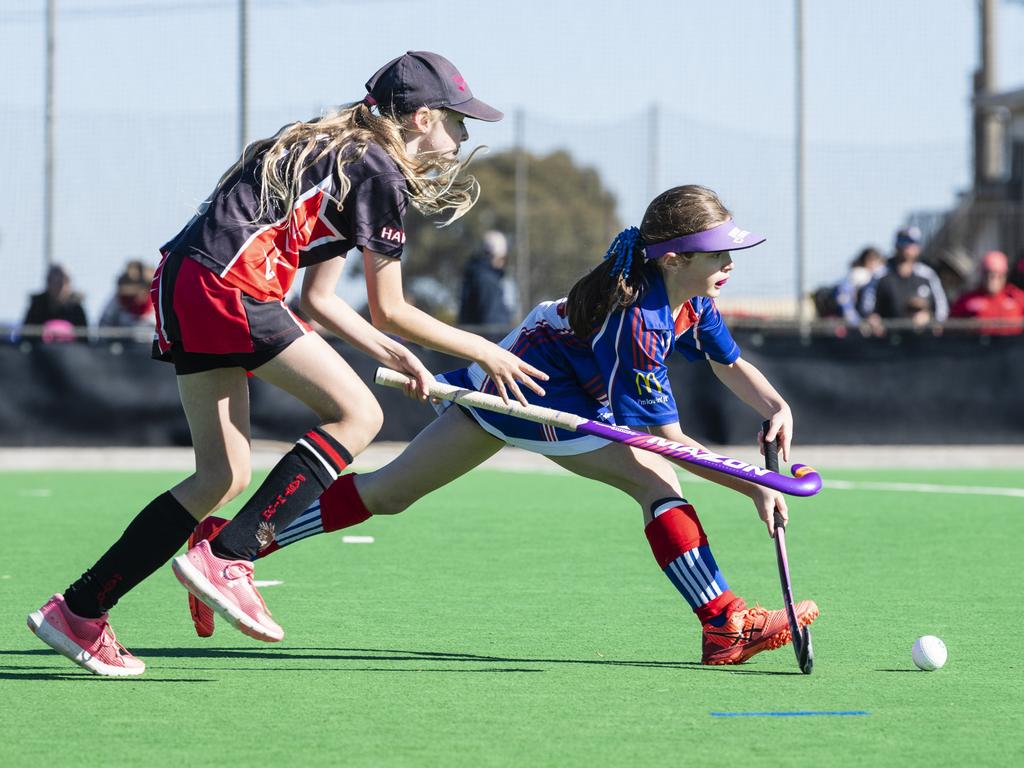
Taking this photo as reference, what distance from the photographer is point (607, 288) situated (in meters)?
4.76


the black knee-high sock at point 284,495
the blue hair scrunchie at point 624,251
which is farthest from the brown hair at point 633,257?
the black knee-high sock at point 284,495

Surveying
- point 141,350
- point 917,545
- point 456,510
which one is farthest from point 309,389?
point 141,350

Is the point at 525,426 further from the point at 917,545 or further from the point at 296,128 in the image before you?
the point at 917,545

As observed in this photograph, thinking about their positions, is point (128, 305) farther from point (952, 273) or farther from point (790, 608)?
point (790, 608)

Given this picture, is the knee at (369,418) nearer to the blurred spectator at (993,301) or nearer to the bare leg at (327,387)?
the bare leg at (327,387)

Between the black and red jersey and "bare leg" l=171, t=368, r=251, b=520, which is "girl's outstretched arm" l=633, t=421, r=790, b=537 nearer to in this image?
the black and red jersey

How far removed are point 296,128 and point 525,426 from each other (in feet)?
3.58

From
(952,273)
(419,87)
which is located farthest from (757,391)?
(952,273)

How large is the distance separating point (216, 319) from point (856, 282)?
10.5 metres

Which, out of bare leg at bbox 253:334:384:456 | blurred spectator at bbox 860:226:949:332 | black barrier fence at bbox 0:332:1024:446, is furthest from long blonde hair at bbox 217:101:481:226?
blurred spectator at bbox 860:226:949:332

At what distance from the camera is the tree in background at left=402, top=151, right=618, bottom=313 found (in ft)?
52.2

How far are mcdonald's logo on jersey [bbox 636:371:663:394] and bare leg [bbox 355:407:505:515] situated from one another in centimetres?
59

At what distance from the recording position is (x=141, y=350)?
43.4ft

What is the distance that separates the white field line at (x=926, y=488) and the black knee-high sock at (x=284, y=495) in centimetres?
646
